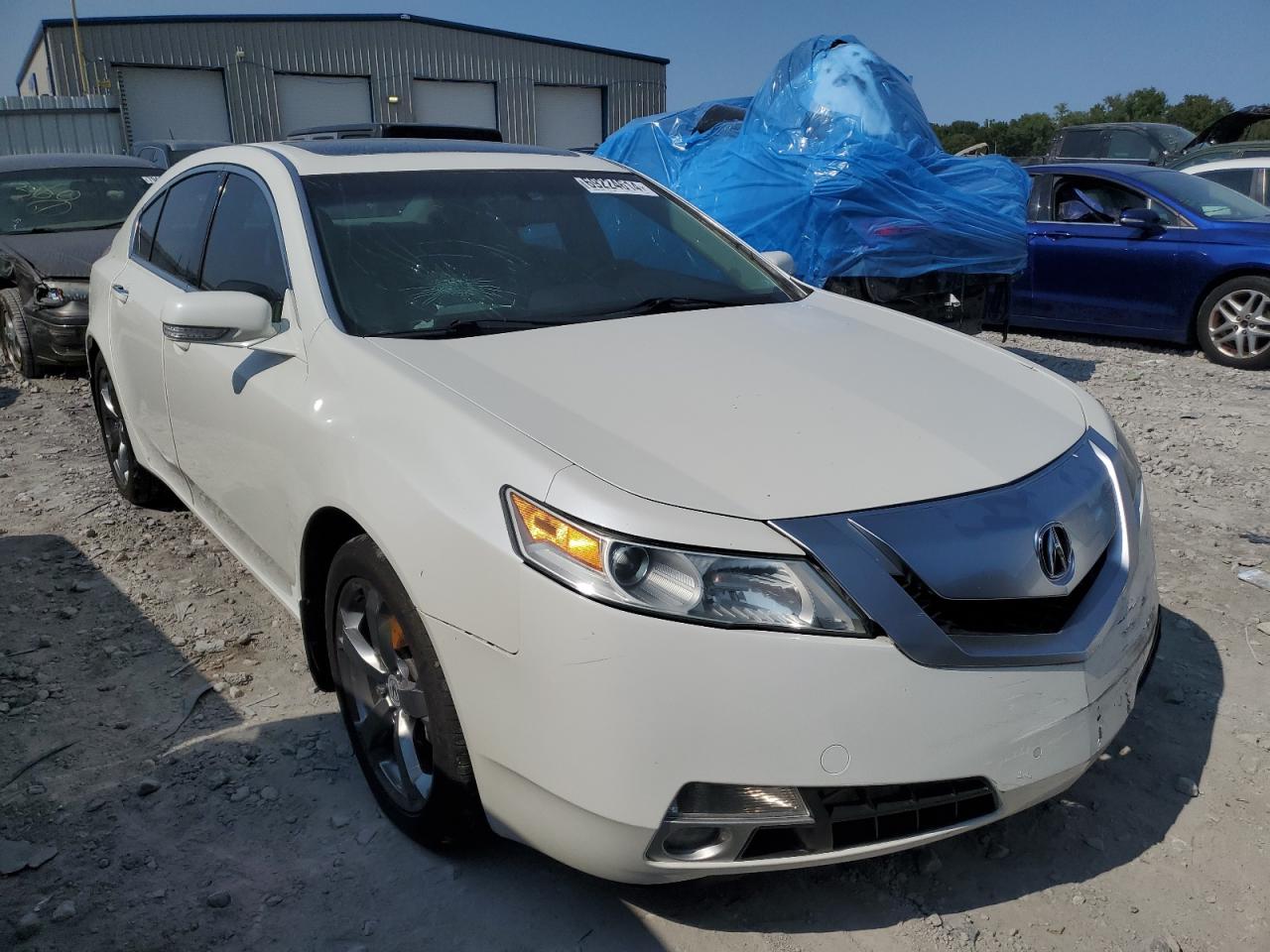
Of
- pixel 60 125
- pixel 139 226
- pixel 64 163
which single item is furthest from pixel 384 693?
pixel 60 125

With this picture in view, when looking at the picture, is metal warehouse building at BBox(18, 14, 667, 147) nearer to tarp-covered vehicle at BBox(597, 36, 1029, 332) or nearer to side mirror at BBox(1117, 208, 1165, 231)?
tarp-covered vehicle at BBox(597, 36, 1029, 332)

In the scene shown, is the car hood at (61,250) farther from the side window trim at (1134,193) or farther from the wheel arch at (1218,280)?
the wheel arch at (1218,280)

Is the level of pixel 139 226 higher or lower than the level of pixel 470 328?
higher

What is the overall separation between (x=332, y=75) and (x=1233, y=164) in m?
22.7

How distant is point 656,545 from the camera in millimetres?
1854

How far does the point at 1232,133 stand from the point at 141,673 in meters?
13.6

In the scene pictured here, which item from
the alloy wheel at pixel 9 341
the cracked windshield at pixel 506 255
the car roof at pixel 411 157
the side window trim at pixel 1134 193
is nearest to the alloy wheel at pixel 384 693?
the cracked windshield at pixel 506 255

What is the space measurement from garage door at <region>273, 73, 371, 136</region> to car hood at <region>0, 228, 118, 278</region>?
64.0 feet

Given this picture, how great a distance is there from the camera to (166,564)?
4.21 meters

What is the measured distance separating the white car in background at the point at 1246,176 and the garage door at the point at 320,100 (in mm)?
21444

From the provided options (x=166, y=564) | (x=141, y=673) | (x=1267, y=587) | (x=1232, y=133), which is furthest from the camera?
(x=1232, y=133)

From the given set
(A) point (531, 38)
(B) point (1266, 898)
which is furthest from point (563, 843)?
(A) point (531, 38)

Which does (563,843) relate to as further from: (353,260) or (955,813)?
(353,260)

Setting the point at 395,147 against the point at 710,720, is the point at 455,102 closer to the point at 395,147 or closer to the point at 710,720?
the point at 395,147
